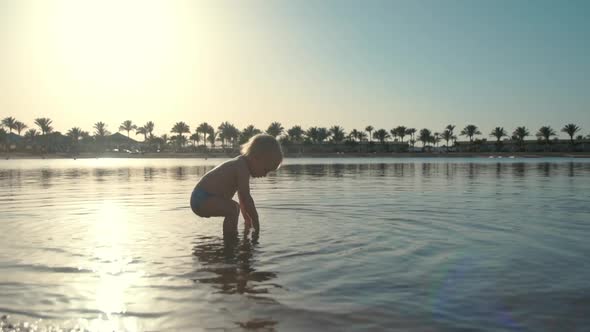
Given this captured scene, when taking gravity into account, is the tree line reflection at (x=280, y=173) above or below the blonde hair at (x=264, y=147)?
below

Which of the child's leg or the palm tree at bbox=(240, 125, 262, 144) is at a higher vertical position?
the palm tree at bbox=(240, 125, 262, 144)

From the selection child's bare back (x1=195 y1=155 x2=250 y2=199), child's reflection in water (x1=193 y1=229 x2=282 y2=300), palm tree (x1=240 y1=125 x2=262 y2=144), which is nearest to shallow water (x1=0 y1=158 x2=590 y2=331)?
child's reflection in water (x1=193 y1=229 x2=282 y2=300)

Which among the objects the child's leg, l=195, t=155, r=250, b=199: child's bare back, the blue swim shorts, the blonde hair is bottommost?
the child's leg

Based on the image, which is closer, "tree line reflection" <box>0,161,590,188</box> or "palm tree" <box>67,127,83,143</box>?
"tree line reflection" <box>0,161,590,188</box>

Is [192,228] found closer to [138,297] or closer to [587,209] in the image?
[138,297]

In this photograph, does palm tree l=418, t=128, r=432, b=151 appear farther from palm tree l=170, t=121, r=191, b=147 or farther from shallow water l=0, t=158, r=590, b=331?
shallow water l=0, t=158, r=590, b=331

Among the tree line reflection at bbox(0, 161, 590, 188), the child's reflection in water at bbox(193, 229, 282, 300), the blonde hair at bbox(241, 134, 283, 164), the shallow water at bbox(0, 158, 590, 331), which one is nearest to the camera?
the shallow water at bbox(0, 158, 590, 331)

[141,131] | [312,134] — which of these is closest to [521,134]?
[312,134]

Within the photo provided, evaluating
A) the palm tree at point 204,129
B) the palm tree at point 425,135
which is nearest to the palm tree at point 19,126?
the palm tree at point 204,129

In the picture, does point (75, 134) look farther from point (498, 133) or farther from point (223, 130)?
point (498, 133)

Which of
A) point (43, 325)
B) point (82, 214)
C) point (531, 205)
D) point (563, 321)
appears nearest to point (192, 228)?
point (82, 214)

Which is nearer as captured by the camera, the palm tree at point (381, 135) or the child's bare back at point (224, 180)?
the child's bare back at point (224, 180)

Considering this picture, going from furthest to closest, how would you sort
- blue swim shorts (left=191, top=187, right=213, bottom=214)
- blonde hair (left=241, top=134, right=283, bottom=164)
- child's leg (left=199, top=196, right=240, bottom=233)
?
blue swim shorts (left=191, top=187, right=213, bottom=214), child's leg (left=199, top=196, right=240, bottom=233), blonde hair (left=241, top=134, right=283, bottom=164)

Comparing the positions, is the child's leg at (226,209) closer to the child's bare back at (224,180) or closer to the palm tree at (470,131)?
the child's bare back at (224,180)
